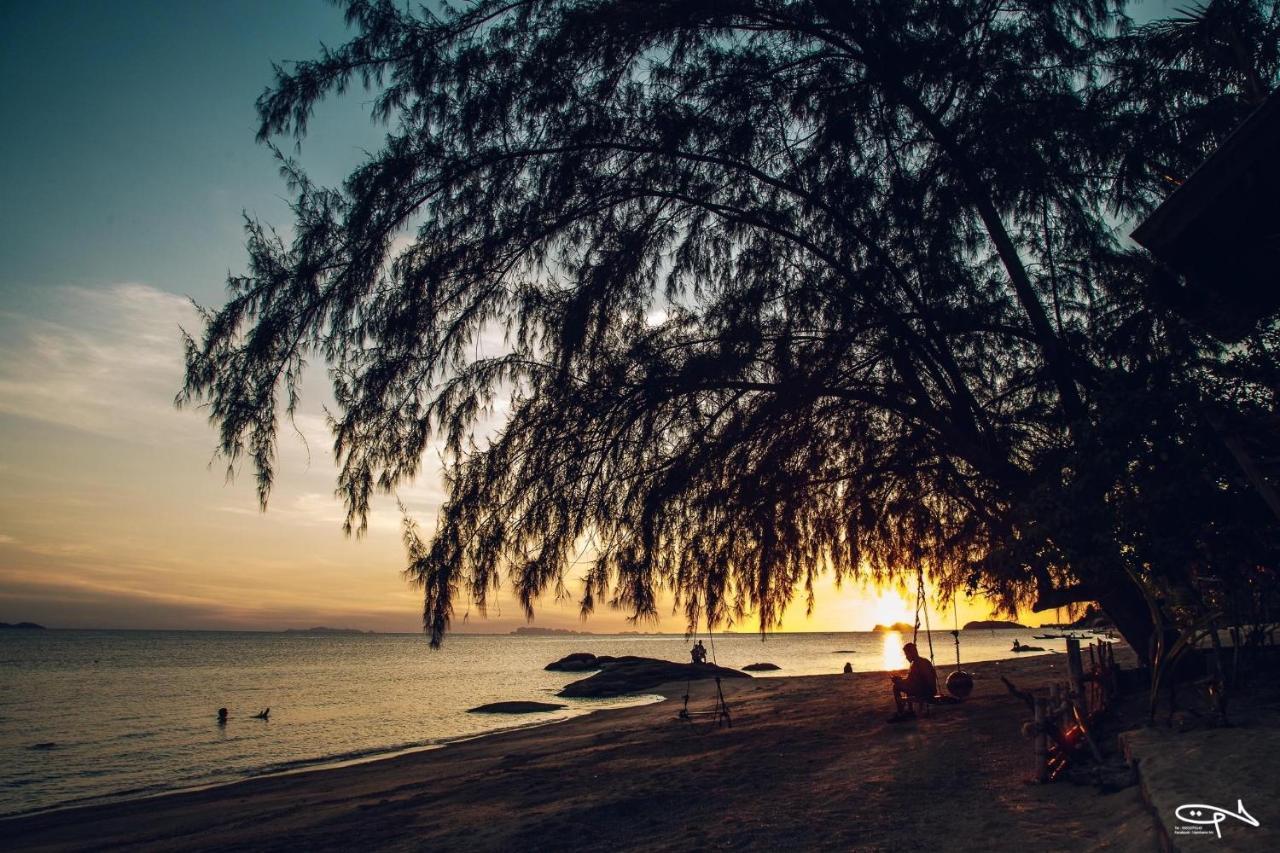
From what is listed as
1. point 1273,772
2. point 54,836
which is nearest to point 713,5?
point 1273,772

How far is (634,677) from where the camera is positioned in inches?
1325

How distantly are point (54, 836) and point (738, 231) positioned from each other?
11499 millimetres

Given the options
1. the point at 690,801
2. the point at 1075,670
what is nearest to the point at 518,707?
the point at 690,801

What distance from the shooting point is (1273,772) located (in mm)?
3834

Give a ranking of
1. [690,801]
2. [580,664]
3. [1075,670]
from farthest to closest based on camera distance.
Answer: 1. [580,664]
2. [1075,670]
3. [690,801]

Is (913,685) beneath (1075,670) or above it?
beneath

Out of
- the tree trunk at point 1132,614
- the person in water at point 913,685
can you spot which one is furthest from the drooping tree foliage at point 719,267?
the person in water at point 913,685

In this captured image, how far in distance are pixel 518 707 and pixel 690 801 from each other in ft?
69.9

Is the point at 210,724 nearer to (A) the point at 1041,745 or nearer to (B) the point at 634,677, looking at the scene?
(B) the point at 634,677

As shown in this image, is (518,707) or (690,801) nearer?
(690,801)

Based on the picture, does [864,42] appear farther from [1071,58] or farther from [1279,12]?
[1279,12]

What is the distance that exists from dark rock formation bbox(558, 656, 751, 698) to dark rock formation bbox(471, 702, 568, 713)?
4.82 m

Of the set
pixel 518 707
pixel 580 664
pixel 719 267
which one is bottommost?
pixel 580 664

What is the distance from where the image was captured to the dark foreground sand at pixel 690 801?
510 cm
